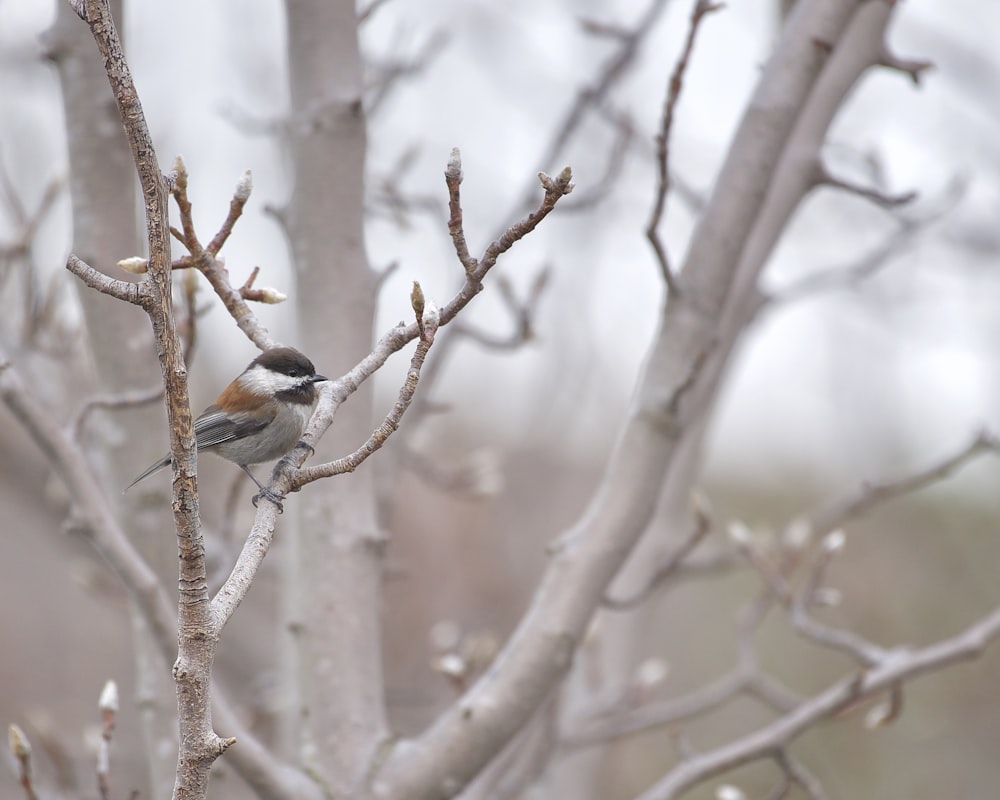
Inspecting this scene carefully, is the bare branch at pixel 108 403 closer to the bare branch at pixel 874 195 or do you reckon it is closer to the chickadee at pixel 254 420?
the chickadee at pixel 254 420

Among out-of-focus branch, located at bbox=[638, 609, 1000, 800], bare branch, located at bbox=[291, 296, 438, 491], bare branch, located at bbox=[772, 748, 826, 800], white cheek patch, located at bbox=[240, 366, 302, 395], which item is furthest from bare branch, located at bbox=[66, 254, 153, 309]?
bare branch, located at bbox=[772, 748, 826, 800]

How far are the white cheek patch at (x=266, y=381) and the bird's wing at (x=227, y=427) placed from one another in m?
0.09

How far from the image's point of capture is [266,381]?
108 inches

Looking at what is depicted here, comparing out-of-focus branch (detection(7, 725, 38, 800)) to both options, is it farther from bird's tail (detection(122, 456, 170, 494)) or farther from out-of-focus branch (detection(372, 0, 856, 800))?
out-of-focus branch (detection(372, 0, 856, 800))

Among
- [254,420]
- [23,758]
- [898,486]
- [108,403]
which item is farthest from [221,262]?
[898,486]

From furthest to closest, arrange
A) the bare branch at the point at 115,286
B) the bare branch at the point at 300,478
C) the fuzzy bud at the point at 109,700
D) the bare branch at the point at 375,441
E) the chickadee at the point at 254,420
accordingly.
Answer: the chickadee at the point at 254,420 → the fuzzy bud at the point at 109,700 → the bare branch at the point at 375,441 → the bare branch at the point at 300,478 → the bare branch at the point at 115,286

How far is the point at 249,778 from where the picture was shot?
2090mm

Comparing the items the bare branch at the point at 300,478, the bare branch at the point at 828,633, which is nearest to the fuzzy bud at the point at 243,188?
the bare branch at the point at 300,478

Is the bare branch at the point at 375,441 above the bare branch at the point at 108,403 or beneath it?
beneath

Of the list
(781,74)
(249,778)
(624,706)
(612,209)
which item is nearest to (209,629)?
(249,778)

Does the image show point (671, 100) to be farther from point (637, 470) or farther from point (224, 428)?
point (224, 428)

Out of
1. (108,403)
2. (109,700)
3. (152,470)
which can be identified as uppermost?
(108,403)

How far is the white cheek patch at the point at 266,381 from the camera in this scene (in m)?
2.66

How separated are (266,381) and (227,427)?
0.76ft
